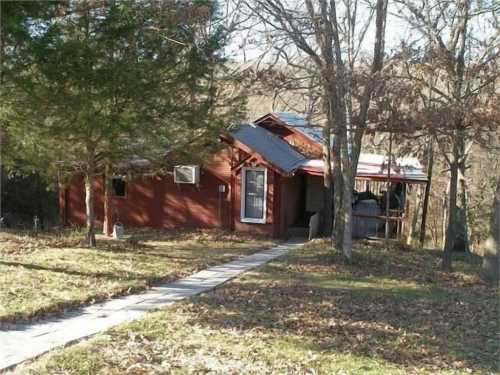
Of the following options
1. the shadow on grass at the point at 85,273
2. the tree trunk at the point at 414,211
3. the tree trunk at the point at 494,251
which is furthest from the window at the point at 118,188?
the tree trunk at the point at 494,251

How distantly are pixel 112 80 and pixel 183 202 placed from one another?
356 inches

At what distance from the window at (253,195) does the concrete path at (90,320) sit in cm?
751

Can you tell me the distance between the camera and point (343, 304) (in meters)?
9.34

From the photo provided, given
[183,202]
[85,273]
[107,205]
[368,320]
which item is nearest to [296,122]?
[183,202]

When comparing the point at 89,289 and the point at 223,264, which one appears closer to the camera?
the point at 89,289

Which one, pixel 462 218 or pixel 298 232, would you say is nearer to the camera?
pixel 298 232

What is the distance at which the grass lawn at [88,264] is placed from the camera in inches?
345

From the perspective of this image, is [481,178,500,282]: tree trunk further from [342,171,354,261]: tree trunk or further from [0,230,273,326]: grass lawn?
[0,230,273,326]: grass lawn

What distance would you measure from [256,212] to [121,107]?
313 inches

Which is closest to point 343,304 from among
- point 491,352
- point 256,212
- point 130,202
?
point 491,352

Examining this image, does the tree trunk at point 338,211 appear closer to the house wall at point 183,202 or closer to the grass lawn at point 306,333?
the house wall at point 183,202

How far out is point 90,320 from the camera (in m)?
7.83

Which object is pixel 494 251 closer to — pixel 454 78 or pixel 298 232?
pixel 454 78

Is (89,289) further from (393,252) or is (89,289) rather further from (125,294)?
(393,252)
